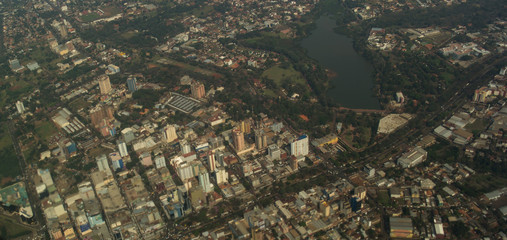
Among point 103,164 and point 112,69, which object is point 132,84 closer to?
point 112,69

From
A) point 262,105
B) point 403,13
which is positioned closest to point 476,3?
point 403,13

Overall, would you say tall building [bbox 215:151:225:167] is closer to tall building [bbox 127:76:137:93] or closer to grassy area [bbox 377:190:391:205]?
grassy area [bbox 377:190:391:205]

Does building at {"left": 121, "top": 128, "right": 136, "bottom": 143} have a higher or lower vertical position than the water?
higher

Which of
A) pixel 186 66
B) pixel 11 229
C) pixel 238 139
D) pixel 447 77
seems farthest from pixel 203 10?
pixel 11 229

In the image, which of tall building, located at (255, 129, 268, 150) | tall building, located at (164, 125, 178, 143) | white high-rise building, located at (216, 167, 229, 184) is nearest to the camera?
white high-rise building, located at (216, 167, 229, 184)

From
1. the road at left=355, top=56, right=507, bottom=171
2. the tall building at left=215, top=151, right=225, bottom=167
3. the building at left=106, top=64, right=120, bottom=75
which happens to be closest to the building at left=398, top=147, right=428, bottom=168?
the road at left=355, top=56, right=507, bottom=171

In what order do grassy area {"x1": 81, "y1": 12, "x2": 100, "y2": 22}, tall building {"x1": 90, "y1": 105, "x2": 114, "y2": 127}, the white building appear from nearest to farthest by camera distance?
1. the white building
2. tall building {"x1": 90, "y1": 105, "x2": 114, "y2": 127}
3. grassy area {"x1": 81, "y1": 12, "x2": 100, "y2": 22}
